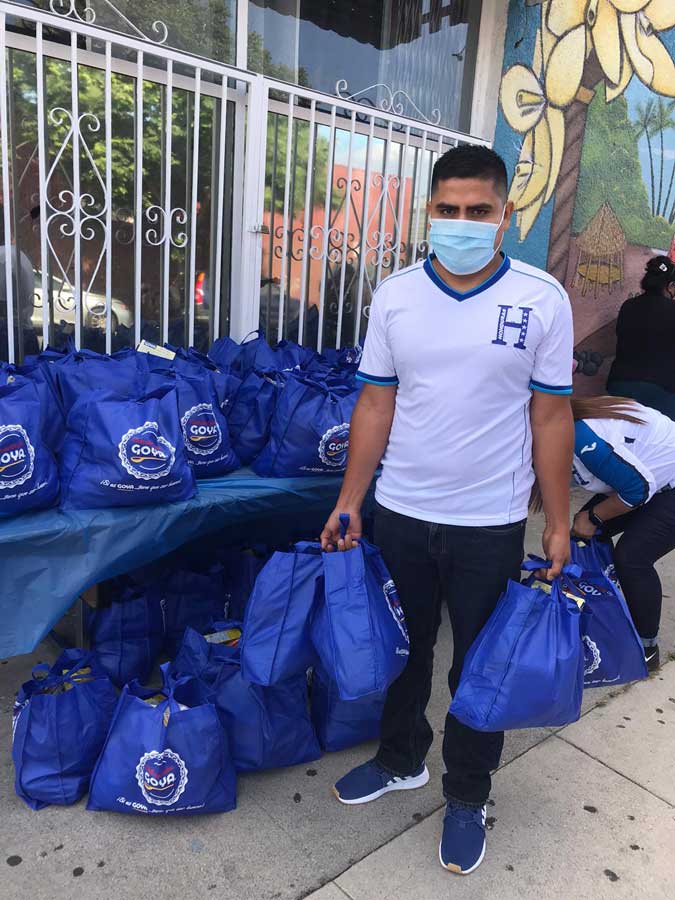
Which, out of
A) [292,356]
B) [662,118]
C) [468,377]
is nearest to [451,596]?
[468,377]

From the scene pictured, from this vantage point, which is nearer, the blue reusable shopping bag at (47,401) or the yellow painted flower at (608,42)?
the blue reusable shopping bag at (47,401)

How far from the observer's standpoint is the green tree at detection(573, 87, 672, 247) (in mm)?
5152

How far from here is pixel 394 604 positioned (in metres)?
2.11

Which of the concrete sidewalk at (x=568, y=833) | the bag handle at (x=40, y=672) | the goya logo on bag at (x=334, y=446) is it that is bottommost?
the concrete sidewalk at (x=568, y=833)

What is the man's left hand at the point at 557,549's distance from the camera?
2016 millimetres

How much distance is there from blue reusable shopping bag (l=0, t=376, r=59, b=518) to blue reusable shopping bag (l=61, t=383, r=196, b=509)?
7cm

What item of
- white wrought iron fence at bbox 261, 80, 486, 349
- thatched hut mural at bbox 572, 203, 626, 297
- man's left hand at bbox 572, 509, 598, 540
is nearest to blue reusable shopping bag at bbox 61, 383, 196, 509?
man's left hand at bbox 572, 509, 598, 540

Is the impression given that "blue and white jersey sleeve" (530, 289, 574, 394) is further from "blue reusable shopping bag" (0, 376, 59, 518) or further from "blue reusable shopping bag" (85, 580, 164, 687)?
"blue reusable shopping bag" (85, 580, 164, 687)

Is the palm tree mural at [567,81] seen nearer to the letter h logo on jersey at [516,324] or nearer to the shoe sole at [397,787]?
the letter h logo on jersey at [516,324]

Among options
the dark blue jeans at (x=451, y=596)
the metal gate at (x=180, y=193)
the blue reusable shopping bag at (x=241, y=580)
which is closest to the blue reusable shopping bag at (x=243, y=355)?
the metal gate at (x=180, y=193)

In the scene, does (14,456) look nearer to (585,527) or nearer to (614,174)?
(585,527)

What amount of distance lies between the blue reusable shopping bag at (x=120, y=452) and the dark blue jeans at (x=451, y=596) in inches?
29.3

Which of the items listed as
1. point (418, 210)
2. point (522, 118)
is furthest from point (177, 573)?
point (522, 118)

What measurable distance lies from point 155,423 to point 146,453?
107 mm
